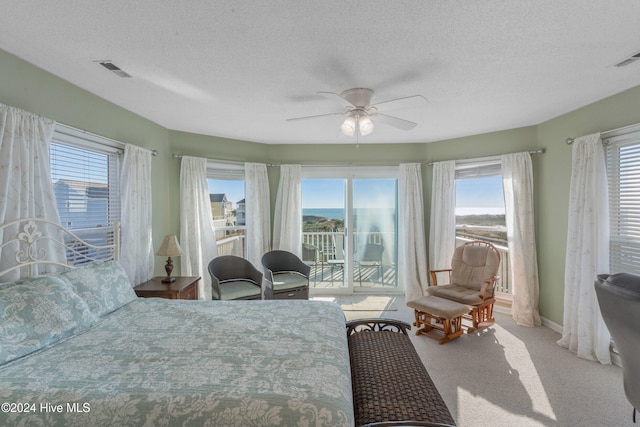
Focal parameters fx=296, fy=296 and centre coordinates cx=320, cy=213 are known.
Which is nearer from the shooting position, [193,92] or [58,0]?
[58,0]

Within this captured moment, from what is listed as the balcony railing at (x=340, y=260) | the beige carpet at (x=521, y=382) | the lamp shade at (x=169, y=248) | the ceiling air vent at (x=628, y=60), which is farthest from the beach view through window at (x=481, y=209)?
the lamp shade at (x=169, y=248)

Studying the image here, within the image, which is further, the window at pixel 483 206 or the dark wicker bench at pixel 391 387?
the window at pixel 483 206

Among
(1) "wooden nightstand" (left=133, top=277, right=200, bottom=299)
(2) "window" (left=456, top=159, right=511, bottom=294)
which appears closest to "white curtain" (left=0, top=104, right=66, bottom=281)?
(1) "wooden nightstand" (left=133, top=277, right=200, bottom=299)

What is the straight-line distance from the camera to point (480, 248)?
377 centimetres

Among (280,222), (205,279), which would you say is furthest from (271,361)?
(280,222)

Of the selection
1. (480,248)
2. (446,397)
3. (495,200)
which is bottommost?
(446,397)

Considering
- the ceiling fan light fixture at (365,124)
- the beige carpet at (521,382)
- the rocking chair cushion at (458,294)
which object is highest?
the ceiling fan light fixture at (365,124)

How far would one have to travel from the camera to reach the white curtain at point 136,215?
3.05 meters

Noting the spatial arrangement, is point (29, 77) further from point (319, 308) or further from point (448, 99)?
point (448, 99)

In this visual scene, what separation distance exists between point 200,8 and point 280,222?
11.0ft

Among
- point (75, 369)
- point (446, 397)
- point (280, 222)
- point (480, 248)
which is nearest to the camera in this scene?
point (75, 369)

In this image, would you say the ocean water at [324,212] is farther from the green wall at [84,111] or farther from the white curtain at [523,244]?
the white curtain at [523,244]

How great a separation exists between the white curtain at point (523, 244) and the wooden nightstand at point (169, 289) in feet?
12.9

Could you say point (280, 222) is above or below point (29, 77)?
below
